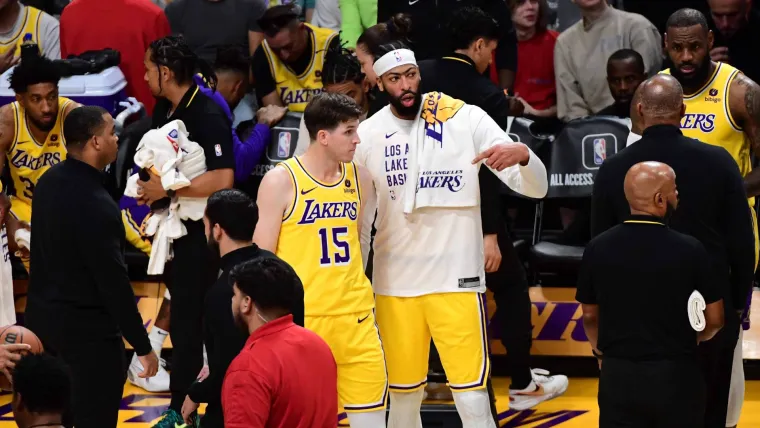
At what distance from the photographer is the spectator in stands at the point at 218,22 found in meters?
9.03

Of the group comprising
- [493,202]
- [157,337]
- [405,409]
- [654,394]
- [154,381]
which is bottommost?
[154,381]

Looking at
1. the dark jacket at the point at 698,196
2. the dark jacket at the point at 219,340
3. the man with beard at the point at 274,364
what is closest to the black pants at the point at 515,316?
the dark jacket at the point at 698,196

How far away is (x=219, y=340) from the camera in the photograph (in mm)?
4484

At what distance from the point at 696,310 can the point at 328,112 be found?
6.30 ft

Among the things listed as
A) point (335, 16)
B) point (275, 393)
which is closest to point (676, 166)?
point (275, 393)

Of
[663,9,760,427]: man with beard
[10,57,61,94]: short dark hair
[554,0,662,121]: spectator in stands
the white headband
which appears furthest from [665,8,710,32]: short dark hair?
[10,57,61,94]: short dark hair

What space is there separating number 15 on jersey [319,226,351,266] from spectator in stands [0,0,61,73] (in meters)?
4.17

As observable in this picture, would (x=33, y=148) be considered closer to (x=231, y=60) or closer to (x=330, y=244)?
(x=231, y=60)

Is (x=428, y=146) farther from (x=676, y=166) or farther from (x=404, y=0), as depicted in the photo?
(x=404, y=0)

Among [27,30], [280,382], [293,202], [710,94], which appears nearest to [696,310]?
[280,382]

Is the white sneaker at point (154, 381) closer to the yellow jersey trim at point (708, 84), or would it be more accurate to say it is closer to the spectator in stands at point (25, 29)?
the spectator in stands at point (25, 29)

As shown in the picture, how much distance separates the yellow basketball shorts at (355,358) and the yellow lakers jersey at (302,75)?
127 inches

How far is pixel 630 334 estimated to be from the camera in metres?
4.71

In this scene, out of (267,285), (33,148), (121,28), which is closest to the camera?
(267,285)
